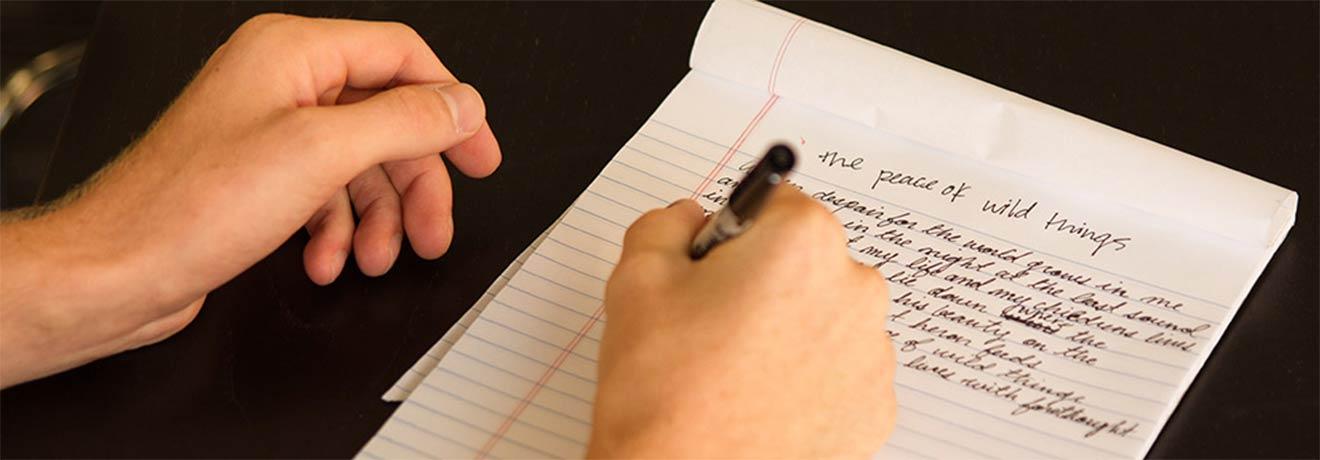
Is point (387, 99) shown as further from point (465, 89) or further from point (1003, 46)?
point (1003, 46)

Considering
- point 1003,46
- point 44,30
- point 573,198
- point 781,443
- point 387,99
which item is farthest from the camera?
point 44,30

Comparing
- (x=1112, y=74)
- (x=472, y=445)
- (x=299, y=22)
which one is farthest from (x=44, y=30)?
(x=1112, y=74)

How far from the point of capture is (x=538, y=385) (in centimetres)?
72

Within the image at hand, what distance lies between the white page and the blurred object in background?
0.63 metres

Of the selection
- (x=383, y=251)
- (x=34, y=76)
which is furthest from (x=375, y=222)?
(x=34, y=76)

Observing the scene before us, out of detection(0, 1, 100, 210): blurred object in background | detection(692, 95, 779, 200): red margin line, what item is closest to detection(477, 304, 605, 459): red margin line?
detection(692, 95, 779, 200): red margin line

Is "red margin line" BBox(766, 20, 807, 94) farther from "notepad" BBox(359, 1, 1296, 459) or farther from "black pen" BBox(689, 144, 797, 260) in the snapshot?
"black pen" BBox(689, 144, 797, 260)

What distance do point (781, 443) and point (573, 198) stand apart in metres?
0.27

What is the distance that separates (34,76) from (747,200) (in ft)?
2.89

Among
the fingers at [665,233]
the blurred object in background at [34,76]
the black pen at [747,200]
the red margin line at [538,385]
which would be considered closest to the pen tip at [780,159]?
the black pen at [747,200]

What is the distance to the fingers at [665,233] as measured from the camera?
2.13 ft

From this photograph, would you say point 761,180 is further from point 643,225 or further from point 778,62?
point 778,62

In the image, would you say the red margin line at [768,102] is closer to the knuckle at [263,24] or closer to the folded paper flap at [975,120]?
the folded paper flap at [975,120]

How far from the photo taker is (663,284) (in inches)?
24.8
